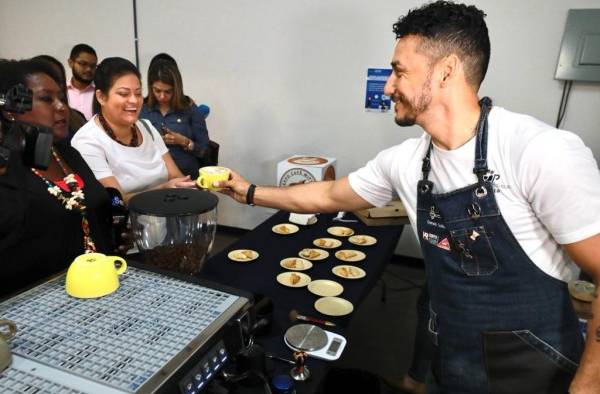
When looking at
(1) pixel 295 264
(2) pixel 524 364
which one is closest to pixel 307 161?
(1) pixel 295 264

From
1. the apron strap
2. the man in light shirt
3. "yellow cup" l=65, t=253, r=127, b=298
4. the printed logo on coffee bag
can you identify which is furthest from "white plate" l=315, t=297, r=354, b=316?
the man in light shirt

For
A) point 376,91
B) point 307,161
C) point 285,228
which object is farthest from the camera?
point 376,91

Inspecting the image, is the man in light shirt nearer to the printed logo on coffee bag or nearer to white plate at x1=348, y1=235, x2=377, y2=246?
the printed logo on coffee bag

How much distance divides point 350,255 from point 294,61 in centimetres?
210

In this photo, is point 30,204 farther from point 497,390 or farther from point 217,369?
point 497,390

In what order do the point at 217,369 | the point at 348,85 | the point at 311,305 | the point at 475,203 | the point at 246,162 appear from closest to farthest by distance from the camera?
1. the point at 217,369
2. the point at 475,203
3. the point at 311,305
4. the point at 348,85
5. the point at 246,162

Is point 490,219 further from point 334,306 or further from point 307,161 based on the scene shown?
point 307,161

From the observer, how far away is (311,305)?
4.74 ft

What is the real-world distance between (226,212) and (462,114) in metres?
3.19

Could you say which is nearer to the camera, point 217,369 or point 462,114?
point 217,369

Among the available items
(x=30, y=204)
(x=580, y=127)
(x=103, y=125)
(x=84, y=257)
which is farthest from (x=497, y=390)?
(x=580, y=127)

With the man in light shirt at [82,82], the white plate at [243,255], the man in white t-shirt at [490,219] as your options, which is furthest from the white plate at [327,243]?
the man in light shirt at [82,82]

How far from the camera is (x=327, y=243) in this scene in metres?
1.98

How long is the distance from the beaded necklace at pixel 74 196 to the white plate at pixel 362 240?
3.79 ft
